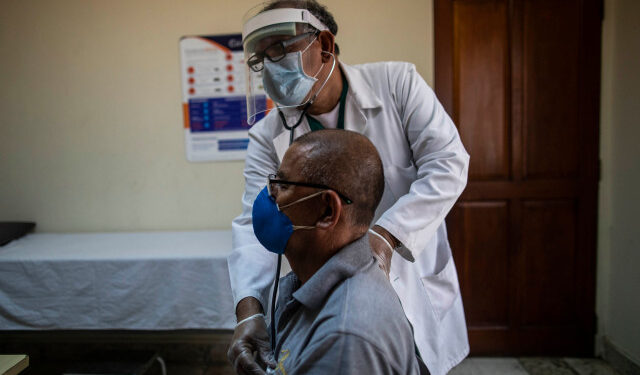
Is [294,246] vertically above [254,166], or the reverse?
[254,166]

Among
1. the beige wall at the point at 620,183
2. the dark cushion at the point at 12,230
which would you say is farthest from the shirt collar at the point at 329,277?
the dark cushion at the point at 12,230

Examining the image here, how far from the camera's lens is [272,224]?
2.79 feet

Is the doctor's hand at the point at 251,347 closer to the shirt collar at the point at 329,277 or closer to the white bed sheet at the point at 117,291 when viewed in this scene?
the shirt collar at the point at 329,277

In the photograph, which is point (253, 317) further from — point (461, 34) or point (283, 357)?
point (461, 34)

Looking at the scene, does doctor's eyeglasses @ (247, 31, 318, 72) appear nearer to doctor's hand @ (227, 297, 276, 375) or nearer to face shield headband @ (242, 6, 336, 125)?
face shield headband @ (242, 6, 336, 125)

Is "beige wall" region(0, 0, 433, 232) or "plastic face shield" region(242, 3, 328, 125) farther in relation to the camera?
"beige wall" region(0, 0, 433, 232)

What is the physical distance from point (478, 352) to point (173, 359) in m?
1.88

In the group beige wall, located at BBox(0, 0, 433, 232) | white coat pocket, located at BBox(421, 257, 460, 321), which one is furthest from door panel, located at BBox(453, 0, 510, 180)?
white coat pocket, located at BBox(421, 257, 460, 321)

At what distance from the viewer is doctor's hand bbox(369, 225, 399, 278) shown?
886mm

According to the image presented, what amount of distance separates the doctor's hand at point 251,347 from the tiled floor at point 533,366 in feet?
5.63

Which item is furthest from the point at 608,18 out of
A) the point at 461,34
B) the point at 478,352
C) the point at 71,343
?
the point at 71,343

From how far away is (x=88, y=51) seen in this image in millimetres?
2451

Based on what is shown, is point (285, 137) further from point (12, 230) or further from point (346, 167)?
point (12, 230)

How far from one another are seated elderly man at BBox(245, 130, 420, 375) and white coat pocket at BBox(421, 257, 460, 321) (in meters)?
0.44
